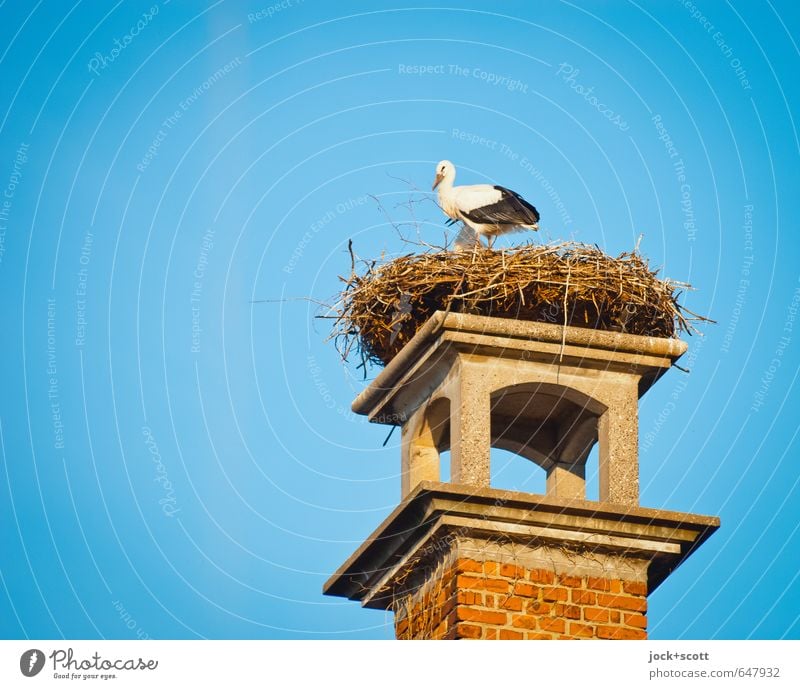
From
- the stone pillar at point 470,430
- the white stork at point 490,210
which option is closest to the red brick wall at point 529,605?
the stone pillar at point 470,430

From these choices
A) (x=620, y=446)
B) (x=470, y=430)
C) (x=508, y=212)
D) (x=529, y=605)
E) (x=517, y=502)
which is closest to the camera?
(x=529, y=605)

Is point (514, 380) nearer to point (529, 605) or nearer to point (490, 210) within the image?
point (529, 605)

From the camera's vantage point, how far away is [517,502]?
22844 millimetres

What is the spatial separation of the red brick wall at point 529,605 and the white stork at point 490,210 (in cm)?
416

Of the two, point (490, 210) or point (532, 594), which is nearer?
point (532, 594)

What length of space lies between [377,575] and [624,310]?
304 centimetres

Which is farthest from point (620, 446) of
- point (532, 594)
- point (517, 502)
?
point (532, 594)

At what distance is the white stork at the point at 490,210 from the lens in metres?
26.1

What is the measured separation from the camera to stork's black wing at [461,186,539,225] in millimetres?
26047

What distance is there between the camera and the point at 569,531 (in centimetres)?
2297

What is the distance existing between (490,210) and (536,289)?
2.19 metres

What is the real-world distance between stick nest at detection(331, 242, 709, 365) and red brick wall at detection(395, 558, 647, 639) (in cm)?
236
